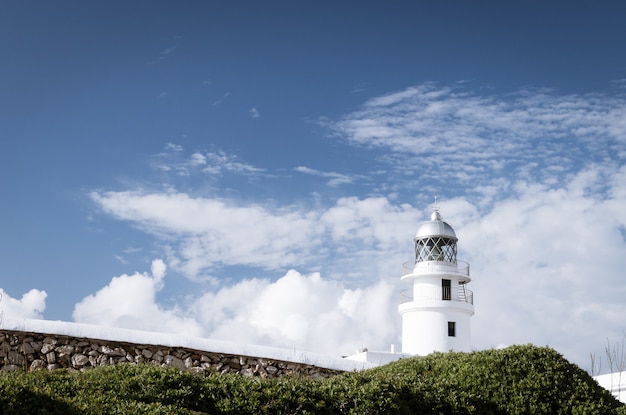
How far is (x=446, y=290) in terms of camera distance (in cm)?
2803

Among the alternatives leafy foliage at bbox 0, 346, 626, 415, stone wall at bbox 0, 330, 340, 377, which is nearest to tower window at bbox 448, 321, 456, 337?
stone wall at bbox 0, 330, 340, 377

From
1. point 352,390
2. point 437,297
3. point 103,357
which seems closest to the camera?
point 352,390

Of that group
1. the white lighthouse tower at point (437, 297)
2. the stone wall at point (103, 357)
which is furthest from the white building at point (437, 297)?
the stone wall at point (103, 357)

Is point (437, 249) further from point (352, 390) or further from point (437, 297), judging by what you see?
point (352, 390)

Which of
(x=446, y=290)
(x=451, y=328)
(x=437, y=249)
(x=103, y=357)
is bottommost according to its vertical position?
(x=103, y=357)

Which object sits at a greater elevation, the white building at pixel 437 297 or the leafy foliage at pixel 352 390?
the white building at pixel 437 297

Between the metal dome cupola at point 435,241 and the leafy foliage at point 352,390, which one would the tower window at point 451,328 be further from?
the leafy foliage at point 352,390

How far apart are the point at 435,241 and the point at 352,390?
1993 cm

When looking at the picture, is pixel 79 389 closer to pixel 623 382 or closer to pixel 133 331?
pixel 133 331

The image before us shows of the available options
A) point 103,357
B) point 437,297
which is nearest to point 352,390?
point 103,357

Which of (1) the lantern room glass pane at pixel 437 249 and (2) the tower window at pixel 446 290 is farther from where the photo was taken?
(1) the lantern room glass pane at pixel 437 249

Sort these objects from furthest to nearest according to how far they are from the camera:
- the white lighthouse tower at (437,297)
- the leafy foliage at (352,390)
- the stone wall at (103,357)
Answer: the white lighthouse tower at (437,297) → the stone wall at (103,357) → the leafy foliage at (352,390)

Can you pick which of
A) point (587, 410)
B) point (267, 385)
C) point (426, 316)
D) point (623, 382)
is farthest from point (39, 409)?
point (426, 316)

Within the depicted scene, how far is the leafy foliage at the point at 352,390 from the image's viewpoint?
7113mm
